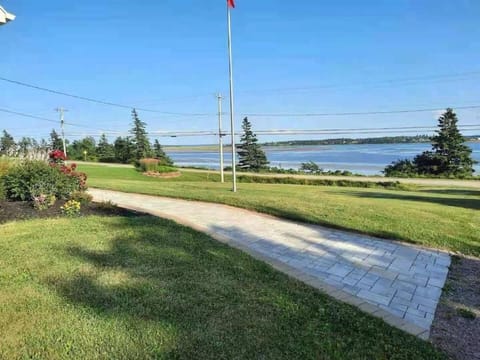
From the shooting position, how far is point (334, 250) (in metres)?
5.47

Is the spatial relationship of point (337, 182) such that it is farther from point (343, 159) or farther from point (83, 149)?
point (343, 159)

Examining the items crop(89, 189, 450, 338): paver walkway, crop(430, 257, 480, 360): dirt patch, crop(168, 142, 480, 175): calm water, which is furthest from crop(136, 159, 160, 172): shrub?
crop(430, 257, 480, 360): dirt patch

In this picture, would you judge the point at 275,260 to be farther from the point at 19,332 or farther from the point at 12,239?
the point at 12,239

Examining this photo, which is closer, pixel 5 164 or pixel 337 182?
pixel 5 164

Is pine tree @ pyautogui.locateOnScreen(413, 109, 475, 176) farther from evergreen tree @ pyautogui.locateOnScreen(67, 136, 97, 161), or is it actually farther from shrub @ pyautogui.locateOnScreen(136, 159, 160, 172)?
evergreen tree @ pyautogui.locateOnScreen(67, 136, 97, 161)

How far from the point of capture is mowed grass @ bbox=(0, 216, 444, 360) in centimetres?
238

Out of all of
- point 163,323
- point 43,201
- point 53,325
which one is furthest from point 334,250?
point 43,201

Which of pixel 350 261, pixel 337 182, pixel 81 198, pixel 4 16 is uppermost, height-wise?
pixel 4 16

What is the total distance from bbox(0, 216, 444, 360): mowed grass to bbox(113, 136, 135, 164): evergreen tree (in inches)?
1697

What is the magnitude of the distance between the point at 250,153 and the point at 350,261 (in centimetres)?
4137

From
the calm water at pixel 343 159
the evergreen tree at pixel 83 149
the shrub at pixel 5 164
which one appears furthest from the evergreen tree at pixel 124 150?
the shrub at pixel 5 164

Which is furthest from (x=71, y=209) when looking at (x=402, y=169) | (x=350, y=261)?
(x=402, y=169)

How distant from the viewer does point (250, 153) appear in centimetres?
4606

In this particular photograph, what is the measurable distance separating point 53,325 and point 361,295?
3.00m
